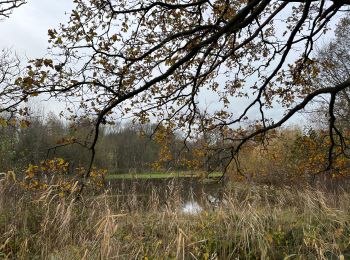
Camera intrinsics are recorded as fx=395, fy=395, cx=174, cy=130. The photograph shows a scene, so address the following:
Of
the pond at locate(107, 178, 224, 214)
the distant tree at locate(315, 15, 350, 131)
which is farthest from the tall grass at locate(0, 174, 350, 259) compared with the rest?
the distant tree at locate(315, 15, 350, 131)

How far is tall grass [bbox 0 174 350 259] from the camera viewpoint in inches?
173

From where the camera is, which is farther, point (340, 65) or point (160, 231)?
point (340, 65)

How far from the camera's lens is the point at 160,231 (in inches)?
211

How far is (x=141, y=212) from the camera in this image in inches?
256

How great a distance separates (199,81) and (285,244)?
2713 mm

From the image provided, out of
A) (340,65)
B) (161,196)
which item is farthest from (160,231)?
(340,65)

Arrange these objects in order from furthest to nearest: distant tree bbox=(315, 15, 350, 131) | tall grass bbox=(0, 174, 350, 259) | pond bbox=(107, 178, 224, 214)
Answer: distant tree bbox=(315, 15, 350, 131)
pond bbox=(107, 178, 224, 214)
tall grass bbox=(0, 174, 350, 259)

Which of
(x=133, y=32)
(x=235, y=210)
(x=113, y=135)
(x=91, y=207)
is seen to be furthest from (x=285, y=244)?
(x=113, y=135)

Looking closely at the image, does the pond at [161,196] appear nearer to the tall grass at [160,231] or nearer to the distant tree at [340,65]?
the tall grass at [160,231]

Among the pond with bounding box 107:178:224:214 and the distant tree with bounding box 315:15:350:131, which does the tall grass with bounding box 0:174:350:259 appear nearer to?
the pond with bounding box 107:178:224:214

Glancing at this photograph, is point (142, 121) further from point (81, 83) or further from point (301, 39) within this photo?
point (301, 39)

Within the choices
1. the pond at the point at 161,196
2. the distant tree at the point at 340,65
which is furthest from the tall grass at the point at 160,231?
the distant tree at the point at 340,65

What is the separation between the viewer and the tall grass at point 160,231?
4402mm

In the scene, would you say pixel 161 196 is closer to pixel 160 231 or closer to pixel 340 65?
pixel 160 231
